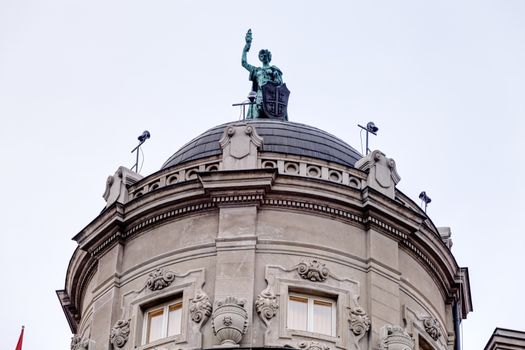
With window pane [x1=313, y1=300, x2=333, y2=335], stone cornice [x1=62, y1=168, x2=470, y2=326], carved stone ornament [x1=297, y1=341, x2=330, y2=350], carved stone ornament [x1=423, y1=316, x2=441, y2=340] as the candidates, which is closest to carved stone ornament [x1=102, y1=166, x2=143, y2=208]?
stone cornice [x1=62, y1=168, x2=470, y2=326]

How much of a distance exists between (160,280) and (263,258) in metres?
2.83

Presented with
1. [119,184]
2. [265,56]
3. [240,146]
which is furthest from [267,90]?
[119,184]

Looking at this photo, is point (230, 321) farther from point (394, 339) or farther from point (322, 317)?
point (394, 339)

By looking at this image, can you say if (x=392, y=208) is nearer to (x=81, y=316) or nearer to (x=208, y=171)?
(x=208, y=171)

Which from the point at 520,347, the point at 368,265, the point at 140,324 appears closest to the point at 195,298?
the point at 140,324

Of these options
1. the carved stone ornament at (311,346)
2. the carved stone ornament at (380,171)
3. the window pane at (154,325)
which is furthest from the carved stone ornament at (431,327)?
the window pane at (154,325)

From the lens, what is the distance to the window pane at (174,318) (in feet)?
142

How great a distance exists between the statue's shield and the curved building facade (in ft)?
11.2

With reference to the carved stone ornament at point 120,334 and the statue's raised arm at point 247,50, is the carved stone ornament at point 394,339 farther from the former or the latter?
the statue's raised arm at point 247,50

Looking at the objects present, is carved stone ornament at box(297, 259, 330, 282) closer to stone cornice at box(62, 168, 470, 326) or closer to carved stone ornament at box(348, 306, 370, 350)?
carved stone ornament at box(348, 306, 370, 350)

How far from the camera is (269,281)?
4328 centimetres

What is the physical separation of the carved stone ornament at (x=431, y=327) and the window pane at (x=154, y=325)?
7.19 metres

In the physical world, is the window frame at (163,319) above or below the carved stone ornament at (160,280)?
below

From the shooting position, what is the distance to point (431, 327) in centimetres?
4503
